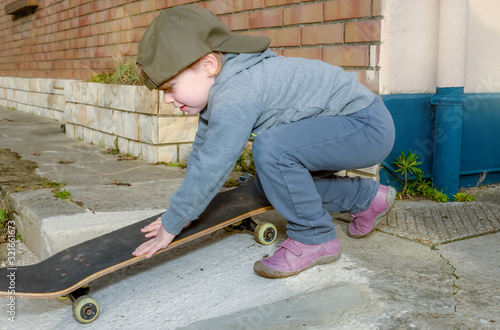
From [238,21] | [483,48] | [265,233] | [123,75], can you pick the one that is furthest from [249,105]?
[123,75]

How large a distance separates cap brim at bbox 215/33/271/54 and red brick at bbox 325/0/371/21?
108cm

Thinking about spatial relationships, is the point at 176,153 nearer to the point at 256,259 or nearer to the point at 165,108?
the point at 165,108

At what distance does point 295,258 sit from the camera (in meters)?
2.04

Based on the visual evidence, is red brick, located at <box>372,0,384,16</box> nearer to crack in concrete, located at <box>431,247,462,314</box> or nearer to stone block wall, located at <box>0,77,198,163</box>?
crack in concrete, located at <box>431,247,462,314</box>

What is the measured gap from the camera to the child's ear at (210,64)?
188 centimetres

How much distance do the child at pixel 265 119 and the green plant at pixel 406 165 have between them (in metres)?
0.92

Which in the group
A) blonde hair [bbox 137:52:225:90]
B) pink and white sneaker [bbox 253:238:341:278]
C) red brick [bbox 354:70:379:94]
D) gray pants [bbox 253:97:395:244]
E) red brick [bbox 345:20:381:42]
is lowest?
pink and white sneaker [bbox 253:238:341:278]

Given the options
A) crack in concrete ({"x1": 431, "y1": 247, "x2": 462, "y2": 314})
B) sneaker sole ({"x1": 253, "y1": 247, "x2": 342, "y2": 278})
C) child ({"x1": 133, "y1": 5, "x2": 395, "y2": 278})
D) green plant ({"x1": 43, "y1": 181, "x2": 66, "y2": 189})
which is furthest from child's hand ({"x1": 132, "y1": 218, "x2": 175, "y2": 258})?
green plant ({"x1": 43, "y1": 181, "x2": 66, "y2": 189})

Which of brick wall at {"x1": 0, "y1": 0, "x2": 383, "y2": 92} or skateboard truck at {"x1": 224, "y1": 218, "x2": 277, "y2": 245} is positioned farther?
brick wall at {"x1": 0, "y1": 0, "x2": 383, "y2": 92}

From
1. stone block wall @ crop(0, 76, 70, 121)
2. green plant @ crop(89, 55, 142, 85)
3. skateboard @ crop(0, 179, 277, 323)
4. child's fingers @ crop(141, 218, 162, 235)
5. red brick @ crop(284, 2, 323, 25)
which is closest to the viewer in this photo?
skateboard @ crop(0, 179, 277, 323)

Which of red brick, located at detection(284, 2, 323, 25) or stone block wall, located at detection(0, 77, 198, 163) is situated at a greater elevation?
red brick, located at detection(284, 2, 323, 25)

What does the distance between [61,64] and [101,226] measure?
6.11 metres

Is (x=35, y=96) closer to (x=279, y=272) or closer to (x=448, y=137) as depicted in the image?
(x=448, y=137)

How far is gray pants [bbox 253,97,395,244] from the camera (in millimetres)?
1966
